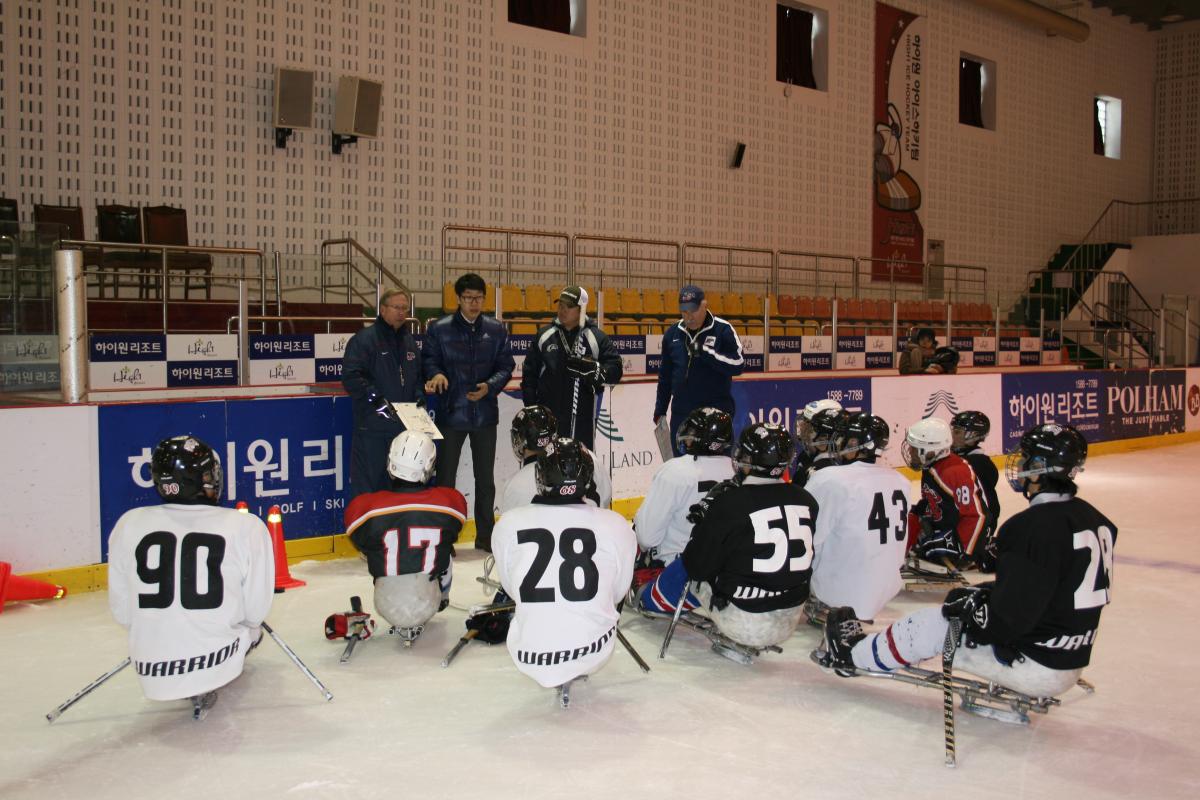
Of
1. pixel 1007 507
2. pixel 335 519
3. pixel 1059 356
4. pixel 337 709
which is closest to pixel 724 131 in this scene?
pixel 1059 356

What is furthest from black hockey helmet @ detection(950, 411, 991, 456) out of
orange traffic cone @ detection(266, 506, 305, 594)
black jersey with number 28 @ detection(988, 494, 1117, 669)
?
orange traffic cone @ detection(266, 506, 305, 594)

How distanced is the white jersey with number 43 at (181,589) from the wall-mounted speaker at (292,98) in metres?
9.80

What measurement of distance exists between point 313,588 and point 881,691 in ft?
12.0

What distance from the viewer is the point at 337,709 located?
14.7 ft

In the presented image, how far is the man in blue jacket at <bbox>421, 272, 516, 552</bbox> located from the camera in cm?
748

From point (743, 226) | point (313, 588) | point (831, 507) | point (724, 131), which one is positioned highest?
point (724, 131)

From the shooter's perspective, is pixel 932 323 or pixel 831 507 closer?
pixel 831 507

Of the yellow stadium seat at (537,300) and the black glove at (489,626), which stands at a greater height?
the yellow stadium seat at (537,300)

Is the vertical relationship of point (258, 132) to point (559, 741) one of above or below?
above

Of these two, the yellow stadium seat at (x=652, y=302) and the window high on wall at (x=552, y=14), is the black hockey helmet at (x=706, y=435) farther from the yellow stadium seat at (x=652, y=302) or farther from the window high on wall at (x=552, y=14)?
the window high on wall at (x=552, y=14)


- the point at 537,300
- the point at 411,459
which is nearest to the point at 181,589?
the point at 411,459

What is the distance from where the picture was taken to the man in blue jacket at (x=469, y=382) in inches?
295

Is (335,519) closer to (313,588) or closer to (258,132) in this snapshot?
(313,588)

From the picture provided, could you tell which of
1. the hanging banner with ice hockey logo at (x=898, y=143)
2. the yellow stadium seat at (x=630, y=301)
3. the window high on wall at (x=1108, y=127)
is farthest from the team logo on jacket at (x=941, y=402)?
the window high on wall at (x=1108, y=127)
